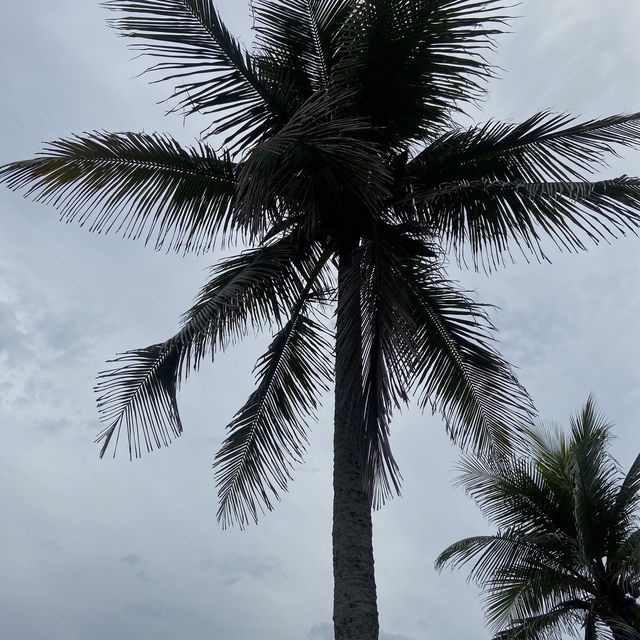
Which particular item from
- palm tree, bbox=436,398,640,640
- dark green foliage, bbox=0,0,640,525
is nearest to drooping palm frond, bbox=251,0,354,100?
dark green foliage, bbox=0,0,640,525

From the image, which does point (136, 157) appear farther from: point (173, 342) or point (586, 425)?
point (586, 425)

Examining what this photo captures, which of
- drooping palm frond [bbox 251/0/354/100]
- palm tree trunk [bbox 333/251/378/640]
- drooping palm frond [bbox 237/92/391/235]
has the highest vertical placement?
drooping palm frond [bbox 251/0/354/100]

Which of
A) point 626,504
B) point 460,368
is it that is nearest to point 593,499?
point 626,504

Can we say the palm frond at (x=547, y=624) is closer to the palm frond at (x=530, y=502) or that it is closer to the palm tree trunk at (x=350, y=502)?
the palm frond at (x=530, y=502)

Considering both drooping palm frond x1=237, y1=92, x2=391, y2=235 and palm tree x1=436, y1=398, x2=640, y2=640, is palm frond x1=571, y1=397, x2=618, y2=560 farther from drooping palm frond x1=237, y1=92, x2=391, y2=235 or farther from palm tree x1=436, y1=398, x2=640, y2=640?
drooping palm frond x1=237, y1=92, x2=391, y2=235

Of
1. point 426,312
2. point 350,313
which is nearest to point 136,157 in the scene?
point 350,313

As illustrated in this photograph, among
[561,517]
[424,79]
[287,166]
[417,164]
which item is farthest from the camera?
[561,517]

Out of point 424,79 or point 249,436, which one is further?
point 249,436

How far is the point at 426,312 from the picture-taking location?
7.99 m

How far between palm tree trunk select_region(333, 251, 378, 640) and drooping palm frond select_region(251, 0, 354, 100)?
1909 mm

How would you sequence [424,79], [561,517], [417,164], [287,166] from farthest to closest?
[561,517] < [417,164] < [424,79] < [287,166]

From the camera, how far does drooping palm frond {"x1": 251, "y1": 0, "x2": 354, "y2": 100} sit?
24.5 feet

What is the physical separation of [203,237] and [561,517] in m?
9.06

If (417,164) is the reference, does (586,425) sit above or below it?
above
